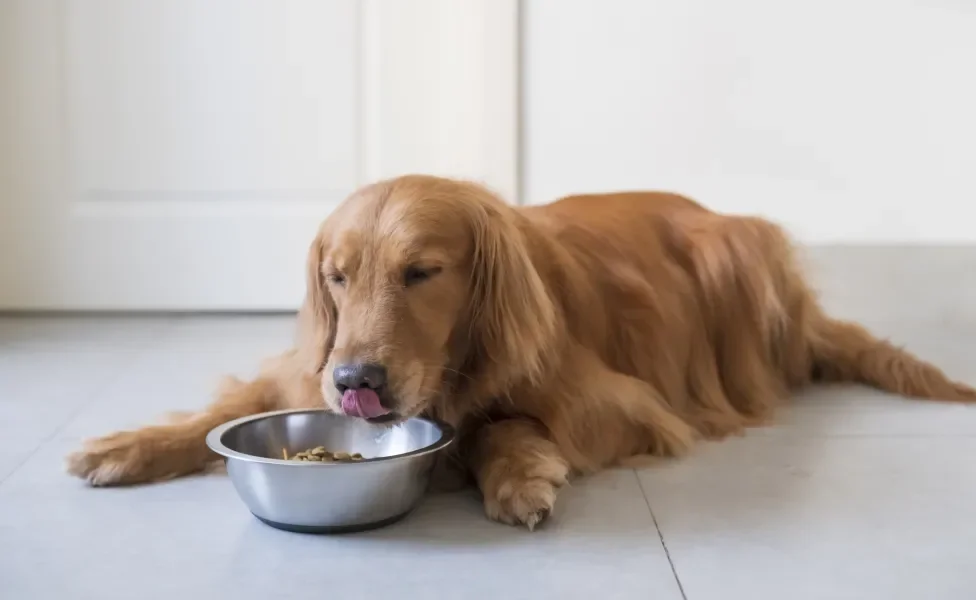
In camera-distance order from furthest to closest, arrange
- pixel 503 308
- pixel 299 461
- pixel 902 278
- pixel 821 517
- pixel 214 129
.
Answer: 1. pixel 214 129
2. pixel 902 278
3. pixel 503 308
4. pixel 821 517
5. pixel 299 461

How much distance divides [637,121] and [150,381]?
136 centimetres

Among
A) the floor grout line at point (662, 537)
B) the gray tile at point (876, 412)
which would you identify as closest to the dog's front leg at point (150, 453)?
the floor grout line at point (662, 537)

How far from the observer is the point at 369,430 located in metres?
1.44

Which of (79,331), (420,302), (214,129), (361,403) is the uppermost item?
(214,129)

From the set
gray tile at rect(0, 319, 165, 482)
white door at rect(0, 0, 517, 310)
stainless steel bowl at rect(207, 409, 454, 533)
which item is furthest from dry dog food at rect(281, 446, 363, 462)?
white door at rect(0, 0, 517, 310)

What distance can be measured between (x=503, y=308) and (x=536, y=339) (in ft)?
0.24

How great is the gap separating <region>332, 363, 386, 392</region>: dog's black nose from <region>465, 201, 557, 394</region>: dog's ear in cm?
23

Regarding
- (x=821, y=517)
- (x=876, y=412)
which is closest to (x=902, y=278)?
(x=876, y=412)

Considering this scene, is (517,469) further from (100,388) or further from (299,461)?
(100,388)

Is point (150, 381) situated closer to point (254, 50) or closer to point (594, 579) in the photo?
point (254, 50)

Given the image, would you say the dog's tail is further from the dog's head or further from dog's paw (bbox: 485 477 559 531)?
dog's paw (bbox: 485 477 559 531)

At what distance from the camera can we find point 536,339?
145 cm

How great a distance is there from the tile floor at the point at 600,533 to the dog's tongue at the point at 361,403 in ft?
0.50

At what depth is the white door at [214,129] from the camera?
2.62 metres
